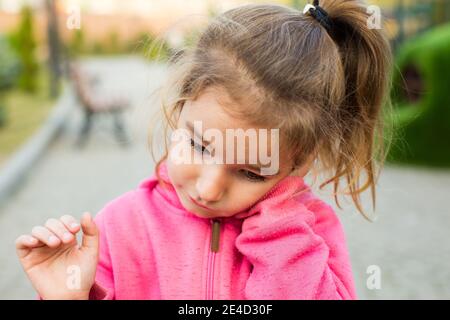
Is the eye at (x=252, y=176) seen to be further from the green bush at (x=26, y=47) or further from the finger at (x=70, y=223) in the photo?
the green bush at (x=26, y=47)

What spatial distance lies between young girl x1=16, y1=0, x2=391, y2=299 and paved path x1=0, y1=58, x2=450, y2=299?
20.9 inches

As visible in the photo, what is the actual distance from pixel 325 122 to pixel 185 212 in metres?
0.42

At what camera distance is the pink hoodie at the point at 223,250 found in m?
1.49

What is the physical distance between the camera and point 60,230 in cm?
131

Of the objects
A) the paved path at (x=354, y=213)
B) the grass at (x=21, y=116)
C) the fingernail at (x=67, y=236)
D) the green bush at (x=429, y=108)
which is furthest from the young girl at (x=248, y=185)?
the grass at (x=21, y=116)

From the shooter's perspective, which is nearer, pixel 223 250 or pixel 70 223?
pixel 70 223

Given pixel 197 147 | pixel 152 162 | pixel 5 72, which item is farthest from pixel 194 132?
pixel 5 72

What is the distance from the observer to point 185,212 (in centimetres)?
161

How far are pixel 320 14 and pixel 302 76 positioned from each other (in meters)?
0.22

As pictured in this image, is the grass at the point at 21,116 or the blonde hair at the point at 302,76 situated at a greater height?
the blonde hair at the point at 302,76

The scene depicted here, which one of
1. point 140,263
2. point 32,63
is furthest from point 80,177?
point 32,63

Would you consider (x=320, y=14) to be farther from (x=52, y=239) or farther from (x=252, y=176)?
(x=52, y=239)

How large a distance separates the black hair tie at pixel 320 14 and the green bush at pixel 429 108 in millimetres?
4503

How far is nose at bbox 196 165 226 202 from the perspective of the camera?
1356mm
